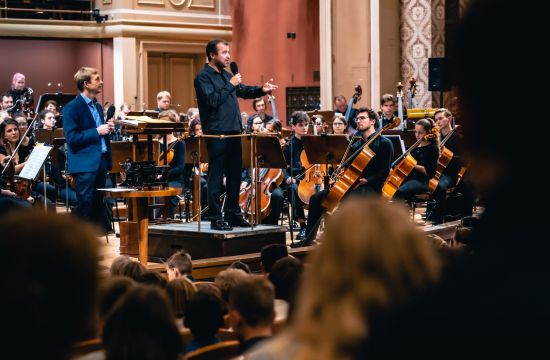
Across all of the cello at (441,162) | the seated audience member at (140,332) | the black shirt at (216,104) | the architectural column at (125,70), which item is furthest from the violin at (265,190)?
the seated audience member at (140,332)

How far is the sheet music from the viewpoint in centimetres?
686

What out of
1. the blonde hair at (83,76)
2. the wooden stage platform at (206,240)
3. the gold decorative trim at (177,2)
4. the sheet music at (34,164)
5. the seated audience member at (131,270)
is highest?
the gold decorative trim at (177,2)

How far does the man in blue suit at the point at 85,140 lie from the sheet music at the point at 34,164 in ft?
0.87

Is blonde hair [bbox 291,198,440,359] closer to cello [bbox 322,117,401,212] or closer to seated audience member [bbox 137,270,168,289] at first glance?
seated audience member [bbox 137,270,168,289]

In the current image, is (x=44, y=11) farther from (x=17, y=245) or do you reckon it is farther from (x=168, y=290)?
(x=17, y=245)

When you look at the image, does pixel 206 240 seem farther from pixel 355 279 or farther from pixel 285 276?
pixel 355 279

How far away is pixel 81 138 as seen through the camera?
6.71 metres

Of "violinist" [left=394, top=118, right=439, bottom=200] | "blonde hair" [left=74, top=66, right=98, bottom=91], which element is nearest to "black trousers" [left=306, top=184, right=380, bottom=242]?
"violinist" [left=394, top=118, right=439, bottom=200]

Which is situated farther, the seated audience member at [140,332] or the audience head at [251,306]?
the audience head at [251,306]

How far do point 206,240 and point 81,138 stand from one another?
1275 millimetres

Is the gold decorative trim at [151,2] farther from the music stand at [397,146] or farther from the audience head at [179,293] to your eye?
the audience head at [179,293]

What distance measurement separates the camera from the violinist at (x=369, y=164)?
7.95 metres

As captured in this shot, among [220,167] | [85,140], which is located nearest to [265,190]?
[220,167]

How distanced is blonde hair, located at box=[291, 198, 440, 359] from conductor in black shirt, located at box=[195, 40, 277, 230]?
590cm
